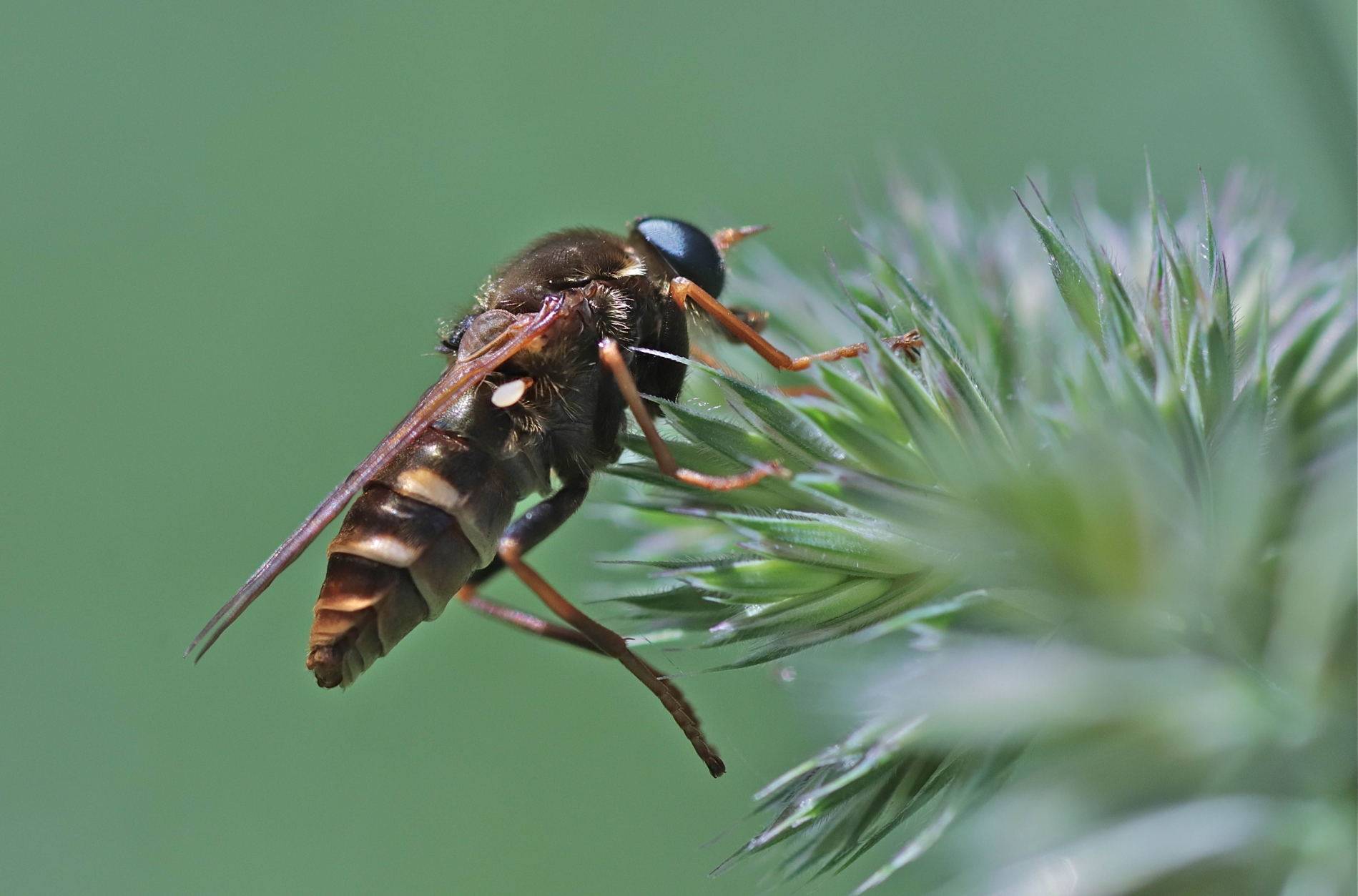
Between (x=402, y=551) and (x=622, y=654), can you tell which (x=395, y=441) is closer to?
(x=402, y=551)

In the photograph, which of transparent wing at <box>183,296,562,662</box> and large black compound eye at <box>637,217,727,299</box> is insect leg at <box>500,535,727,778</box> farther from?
large black compound eye at <box>637,217,727,299</box>

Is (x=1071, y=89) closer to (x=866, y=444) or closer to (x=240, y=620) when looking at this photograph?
(x=866, y=444)

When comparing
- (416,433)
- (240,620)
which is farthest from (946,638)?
(240,620)

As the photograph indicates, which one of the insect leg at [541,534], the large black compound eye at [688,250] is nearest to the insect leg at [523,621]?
the insect leg at [541,534]

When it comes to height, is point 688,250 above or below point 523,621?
above

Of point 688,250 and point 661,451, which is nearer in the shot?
point 661,451

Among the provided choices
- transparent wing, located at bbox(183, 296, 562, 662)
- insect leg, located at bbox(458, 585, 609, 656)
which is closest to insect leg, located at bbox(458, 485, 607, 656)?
insect leg, located at bbox(458, 585, 609, 656)

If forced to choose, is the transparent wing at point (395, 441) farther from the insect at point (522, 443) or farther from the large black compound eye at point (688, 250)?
the large black compound eye at point (688, 250)

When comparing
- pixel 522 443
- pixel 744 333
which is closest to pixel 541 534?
pixel 522 443
